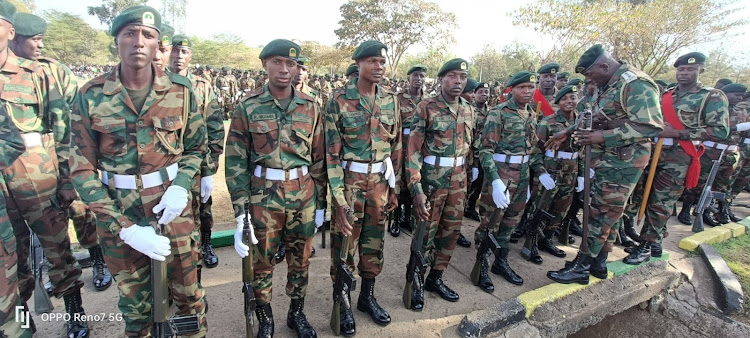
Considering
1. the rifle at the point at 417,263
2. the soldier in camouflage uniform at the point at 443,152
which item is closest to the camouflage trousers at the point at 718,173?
the soldier in camouflage uniform at the point at 443,152

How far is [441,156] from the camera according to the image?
366 cm

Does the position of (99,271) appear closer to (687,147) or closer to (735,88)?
(687,147)

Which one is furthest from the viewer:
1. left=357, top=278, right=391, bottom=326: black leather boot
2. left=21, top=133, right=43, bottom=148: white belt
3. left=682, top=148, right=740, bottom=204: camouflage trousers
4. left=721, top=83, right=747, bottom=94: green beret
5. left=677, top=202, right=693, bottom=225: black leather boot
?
left=721, top=83, right=747, bottom=94: green beret

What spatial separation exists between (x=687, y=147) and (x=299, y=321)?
17.1 ft

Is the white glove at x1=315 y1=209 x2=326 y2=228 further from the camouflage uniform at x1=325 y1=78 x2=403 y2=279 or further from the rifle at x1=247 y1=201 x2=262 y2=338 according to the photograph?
the rifle at x1=247 y1=201 x2=262 y2=338

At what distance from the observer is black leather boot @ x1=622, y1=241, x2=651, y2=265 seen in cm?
465

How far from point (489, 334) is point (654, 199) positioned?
324 cm

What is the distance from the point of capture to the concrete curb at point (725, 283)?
14.3 feet

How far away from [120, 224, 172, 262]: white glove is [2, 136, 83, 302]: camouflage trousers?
4.65 feet

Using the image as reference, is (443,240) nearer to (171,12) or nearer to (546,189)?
(546,189)

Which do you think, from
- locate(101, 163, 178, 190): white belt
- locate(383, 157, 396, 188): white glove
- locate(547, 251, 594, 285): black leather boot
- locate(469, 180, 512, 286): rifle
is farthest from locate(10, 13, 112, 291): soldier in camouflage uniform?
locate(547, 251, 594, 285): black leather boot

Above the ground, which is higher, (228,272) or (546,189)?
(546,189)

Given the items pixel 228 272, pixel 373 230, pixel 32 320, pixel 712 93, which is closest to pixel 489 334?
pixel 373 230

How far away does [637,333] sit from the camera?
4.80 m
